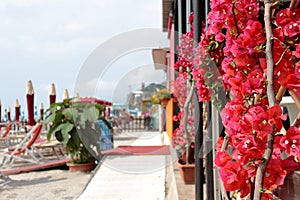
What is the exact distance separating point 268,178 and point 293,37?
1.26 ft

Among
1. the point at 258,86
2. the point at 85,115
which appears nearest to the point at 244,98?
the point at 258,86

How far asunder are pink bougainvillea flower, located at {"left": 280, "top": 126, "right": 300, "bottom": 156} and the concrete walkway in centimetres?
207

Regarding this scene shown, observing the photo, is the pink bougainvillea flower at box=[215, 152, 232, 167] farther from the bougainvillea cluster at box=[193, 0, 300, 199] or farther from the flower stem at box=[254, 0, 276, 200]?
the flower stem at box=[254, 0, 276, 200]

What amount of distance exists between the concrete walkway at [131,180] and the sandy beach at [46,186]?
1.01 ft

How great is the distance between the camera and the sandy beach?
390 centimetres

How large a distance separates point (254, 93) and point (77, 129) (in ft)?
15.6

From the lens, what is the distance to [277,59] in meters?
0.83

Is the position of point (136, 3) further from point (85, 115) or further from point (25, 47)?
point (25, 47)

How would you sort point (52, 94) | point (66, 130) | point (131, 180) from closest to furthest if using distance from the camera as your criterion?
point (131, 180)
point (66, 130)
point (52, 94)

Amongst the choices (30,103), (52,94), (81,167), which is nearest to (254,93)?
(81,167)

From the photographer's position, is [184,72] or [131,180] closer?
[184,72]

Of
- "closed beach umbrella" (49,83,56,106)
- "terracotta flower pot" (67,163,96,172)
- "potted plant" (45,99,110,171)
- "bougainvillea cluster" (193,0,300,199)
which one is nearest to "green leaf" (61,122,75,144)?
"potted plant" (45,99,110,171)

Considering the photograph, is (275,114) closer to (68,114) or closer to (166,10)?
(68,114)

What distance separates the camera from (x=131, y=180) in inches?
148
